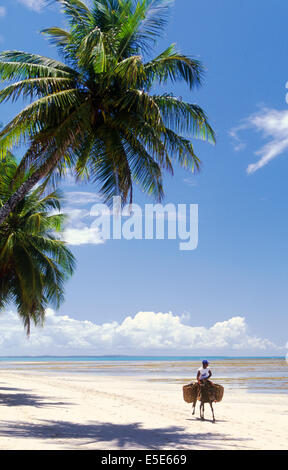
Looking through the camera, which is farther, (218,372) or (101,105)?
→ (218,372)

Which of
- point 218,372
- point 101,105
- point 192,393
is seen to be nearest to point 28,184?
point 101,105

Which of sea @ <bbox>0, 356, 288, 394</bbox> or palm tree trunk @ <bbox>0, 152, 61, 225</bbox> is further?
sea @ <bbox>0, 356, 288, 394</bbox>

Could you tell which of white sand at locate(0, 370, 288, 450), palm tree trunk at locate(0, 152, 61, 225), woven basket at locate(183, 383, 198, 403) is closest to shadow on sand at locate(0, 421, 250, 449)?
white sand at locate(0, 370, 288, 450)

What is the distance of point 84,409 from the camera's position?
50.9ft

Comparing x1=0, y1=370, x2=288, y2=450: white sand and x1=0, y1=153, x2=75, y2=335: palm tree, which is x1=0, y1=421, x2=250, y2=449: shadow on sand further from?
x1=0, y1=153, x2=75, y2=335: palm tree

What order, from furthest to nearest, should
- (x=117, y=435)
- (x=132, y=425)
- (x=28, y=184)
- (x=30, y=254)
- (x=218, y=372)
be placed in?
(x=218, y=372)
(x=30, y=254)
(x=132, y=425)
(x=28, y=184)
(x=117, y=435)

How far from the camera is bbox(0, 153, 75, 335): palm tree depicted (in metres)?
18.0

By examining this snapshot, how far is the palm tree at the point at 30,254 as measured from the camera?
18.0 meters

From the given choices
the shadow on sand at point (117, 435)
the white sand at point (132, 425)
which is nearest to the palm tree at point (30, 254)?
the white sand at point (132, 425)

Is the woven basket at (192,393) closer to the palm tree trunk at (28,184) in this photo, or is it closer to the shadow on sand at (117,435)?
the shadow on sand at (117,435)

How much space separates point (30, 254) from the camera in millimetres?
18922

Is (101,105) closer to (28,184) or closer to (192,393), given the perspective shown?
(28,184)
